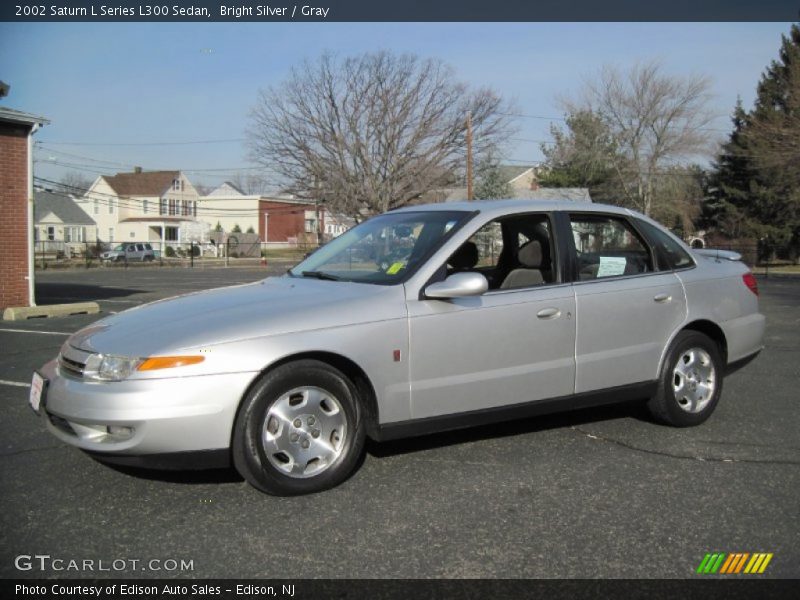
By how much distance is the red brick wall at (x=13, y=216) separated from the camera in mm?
14820

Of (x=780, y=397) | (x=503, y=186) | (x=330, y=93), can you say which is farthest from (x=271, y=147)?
(x=780, y=397)

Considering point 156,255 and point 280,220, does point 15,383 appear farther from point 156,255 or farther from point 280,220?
point 280,220

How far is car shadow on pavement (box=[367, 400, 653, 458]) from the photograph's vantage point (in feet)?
16.1

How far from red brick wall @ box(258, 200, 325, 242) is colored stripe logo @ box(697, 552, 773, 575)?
72.8 meters

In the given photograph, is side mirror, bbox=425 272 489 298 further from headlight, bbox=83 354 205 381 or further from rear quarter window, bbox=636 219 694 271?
rear quarter window, bbox=636 219 694 271

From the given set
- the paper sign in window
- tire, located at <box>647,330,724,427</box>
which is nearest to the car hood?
the paper sign in window

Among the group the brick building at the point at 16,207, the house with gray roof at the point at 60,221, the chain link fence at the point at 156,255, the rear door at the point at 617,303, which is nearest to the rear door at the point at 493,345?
the rear door at the point at 617,303

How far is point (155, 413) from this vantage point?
11.9 feet

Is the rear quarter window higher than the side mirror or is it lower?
higher

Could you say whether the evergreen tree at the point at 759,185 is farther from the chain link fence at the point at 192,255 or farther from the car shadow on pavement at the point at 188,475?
the car shadow on pavement at the point at 188,475

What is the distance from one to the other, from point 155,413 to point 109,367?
0.38 m

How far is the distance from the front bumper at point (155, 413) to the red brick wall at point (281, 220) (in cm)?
7195

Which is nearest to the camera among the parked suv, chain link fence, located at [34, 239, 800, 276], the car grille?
the car grille

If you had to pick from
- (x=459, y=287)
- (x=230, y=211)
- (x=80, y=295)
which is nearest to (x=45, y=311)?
(x=80, y=295)
